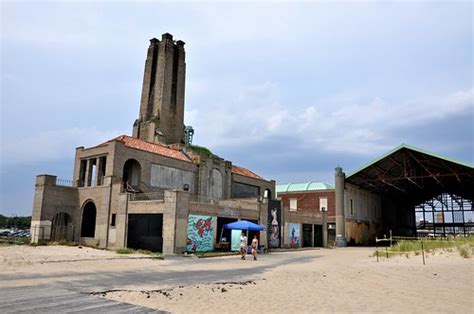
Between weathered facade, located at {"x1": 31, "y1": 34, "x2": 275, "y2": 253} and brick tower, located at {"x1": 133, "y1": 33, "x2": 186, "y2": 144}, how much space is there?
7.52 ft

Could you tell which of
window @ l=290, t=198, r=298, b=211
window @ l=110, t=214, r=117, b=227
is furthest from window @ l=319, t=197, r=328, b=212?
window @ l=110, t=214, r=117, b=227

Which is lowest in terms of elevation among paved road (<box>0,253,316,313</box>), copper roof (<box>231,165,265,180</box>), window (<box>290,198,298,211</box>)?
paved road (<box>0,253,316,313</box>)

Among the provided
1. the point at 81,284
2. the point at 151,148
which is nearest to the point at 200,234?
the point at 151,148

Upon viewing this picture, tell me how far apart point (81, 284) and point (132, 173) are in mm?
24957

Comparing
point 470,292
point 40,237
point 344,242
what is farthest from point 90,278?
point 344,242

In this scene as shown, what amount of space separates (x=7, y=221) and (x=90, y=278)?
391ft

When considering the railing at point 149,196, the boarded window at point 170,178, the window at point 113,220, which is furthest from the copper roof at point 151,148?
the window at point 113,220

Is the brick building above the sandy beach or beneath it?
above

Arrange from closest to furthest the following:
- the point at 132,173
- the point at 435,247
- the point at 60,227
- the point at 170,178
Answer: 1. the point at 435,247
2. the point at 60,227
3. the point at 132,173
4. the point at 170,178

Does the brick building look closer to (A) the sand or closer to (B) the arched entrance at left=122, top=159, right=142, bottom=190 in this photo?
(B) the arched entrance at left=122, top=159, right=142, bottom=190

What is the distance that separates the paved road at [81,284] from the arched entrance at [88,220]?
19.2 meters

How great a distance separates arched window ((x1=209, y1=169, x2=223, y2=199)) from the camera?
43.7 meters

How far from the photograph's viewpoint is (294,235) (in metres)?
43.2

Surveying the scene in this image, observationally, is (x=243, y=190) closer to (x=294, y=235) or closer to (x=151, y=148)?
(x=294, y=235)
